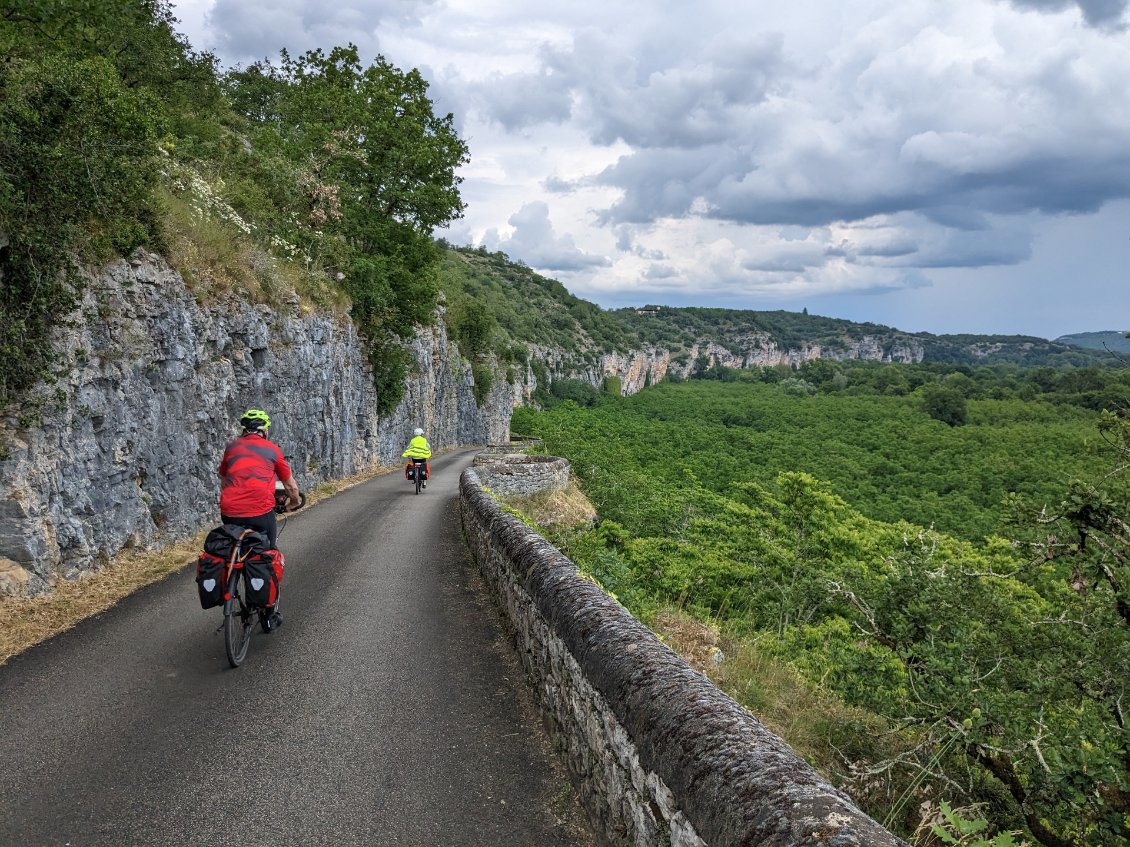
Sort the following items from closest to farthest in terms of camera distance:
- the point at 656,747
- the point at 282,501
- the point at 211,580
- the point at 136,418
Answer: the point at 656,747
the point at 211,580
the point at 282,501
the point at 136,418

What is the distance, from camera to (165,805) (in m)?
3.84

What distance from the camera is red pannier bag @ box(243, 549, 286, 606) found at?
6.30 meters

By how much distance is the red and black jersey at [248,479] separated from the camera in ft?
21.1

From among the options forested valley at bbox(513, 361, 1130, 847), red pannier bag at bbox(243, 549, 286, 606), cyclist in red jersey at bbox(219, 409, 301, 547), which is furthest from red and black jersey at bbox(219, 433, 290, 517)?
forested valley at bbox(513, 361, 1130, 847)

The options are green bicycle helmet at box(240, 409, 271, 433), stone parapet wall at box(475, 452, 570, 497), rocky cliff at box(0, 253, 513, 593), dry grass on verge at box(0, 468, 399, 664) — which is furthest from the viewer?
stone parapet wall at box(475, 452, 570, 497)

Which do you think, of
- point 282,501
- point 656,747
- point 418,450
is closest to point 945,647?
point 656,747

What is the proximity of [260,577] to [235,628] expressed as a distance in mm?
506

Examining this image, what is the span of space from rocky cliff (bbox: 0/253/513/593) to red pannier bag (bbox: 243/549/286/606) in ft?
10.1

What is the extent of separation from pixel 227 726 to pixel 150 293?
27.2ft

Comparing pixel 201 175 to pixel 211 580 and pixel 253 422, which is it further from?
pixel 211 580

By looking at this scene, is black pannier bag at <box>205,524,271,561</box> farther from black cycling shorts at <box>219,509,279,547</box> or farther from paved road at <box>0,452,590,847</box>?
paved road at <box>0,452,590,847</box>

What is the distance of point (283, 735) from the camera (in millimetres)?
4730

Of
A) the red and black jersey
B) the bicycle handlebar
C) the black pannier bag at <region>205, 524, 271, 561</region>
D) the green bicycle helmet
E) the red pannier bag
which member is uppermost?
the green bicycle helmet

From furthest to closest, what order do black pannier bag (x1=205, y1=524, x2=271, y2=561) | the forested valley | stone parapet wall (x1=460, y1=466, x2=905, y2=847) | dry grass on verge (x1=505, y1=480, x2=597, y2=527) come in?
dry grass on verge (x1=505, y1=480, x2=597, y2=527)
black pannier bag (x1=205, y1=524, x2=271, y2=561)
the forested valley
stone parapet wall (x1=460, y1=466, x2=905, y2=847)
